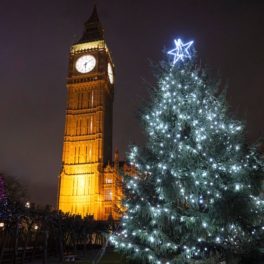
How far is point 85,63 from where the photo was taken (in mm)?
61000

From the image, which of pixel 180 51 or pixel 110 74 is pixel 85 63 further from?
pixel 180 51

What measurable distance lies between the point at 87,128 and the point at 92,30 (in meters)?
28.0

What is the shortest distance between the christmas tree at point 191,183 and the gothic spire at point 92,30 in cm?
5841

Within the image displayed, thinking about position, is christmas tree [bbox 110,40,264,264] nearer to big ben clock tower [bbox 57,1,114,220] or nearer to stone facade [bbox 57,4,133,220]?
stone facade [bbox 57,4,133,220]

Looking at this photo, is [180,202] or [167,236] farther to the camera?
[180,202]

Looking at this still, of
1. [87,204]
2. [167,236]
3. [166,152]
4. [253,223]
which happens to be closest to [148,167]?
[166,152]

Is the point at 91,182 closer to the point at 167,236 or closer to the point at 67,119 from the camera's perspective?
the point at 67,119

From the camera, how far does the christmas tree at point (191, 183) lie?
866cm

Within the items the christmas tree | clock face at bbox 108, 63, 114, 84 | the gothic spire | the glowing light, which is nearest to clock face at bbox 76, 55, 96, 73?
clock face at bbox 108, 63, 114, 84

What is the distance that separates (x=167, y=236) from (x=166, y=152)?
305cm

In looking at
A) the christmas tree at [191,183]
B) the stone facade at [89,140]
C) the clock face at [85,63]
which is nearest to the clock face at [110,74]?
the stone facade at [89,140]

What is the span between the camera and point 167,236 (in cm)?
900

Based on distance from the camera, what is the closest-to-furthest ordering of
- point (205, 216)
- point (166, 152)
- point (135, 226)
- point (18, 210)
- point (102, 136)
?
point (205, 216)
point (135, 226)
point (166, 152)
point (18, 210)
point (102, 136)

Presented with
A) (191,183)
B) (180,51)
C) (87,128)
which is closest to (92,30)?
(87,128)
